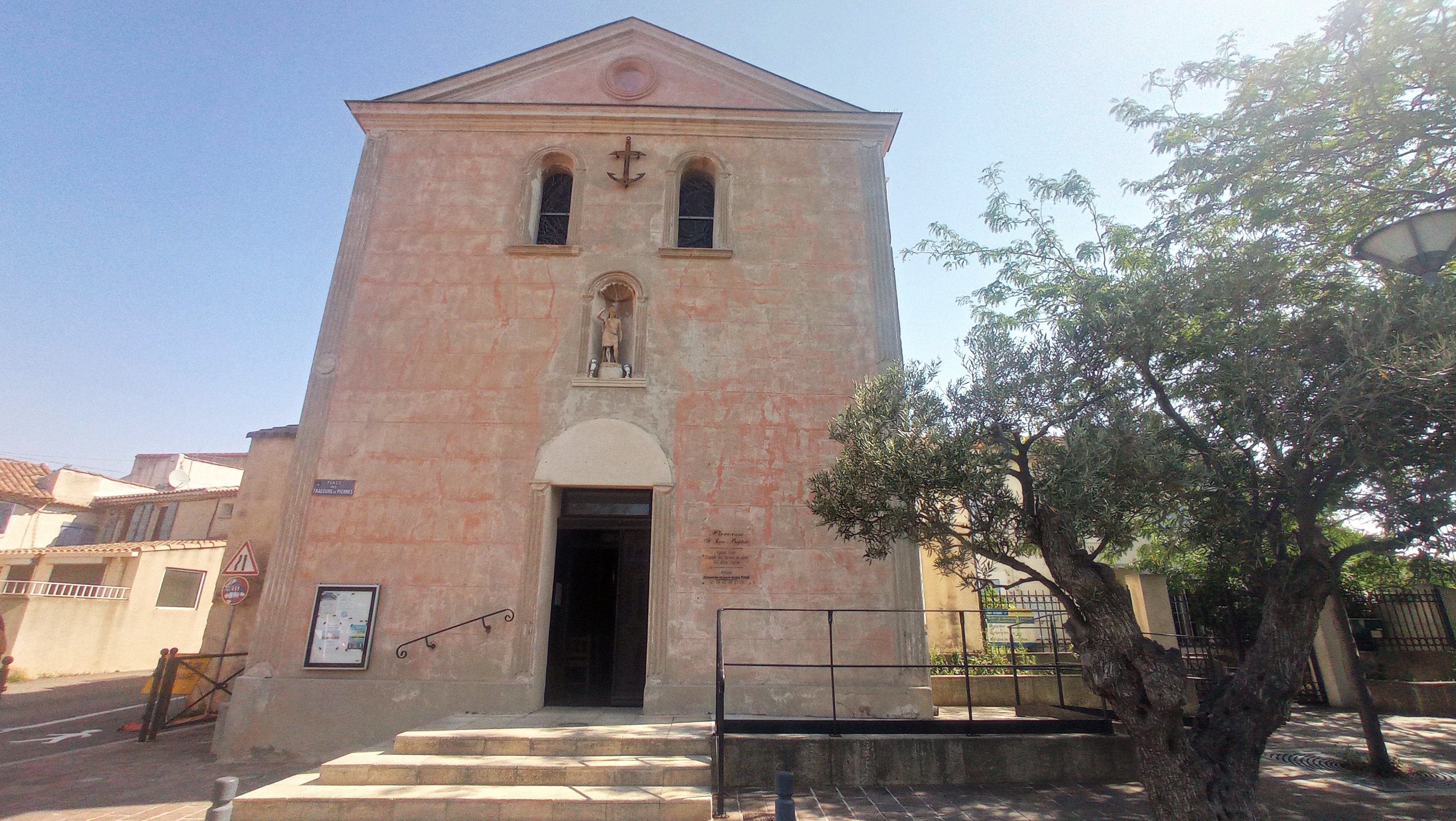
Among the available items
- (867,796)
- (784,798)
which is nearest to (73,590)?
(867,796)

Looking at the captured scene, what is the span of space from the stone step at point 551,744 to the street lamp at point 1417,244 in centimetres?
712

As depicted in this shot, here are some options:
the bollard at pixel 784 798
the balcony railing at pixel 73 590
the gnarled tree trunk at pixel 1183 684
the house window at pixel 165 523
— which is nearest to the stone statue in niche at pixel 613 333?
A: the gnarled tree trunk at pixel 1183 684

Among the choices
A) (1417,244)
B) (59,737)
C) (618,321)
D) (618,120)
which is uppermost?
(618,120)

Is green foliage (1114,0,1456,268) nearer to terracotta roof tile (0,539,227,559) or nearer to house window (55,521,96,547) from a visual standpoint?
terracotta roof tile (0,539,227,559)

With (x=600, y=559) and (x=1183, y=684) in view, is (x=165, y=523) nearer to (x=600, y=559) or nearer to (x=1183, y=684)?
(x=600, y=559)

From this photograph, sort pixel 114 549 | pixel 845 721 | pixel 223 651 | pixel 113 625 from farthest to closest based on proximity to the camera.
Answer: pixel 114 549, pixel 113 625, pixel 223 651, pixel 845 721

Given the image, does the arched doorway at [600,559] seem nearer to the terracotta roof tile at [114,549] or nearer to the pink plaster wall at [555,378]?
the pink plaster wall at [555,378]

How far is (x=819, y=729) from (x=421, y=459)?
6552 millimetres

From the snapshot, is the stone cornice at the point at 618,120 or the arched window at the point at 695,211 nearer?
the arched window at the point at 695,211

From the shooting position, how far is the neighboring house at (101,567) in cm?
1842

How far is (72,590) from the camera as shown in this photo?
66.1 ft

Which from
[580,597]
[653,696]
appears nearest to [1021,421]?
[653,696]

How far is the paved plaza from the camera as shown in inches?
243

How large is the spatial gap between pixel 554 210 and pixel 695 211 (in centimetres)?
247
